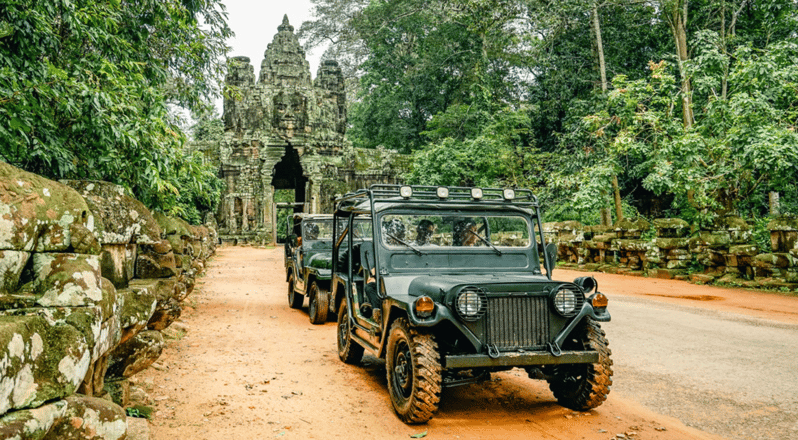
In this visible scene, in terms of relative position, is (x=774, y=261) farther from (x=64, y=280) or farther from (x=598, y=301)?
(x=64, y=280)

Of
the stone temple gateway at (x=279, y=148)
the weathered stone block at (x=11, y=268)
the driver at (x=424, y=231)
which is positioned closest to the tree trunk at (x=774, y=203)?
the driver at (x=424, y=231)

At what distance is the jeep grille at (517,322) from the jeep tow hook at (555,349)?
0.20 ft

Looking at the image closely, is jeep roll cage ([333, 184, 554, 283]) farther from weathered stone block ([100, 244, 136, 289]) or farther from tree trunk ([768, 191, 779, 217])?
tree trunk ([768, 191, 779, 217])

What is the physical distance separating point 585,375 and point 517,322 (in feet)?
2.60

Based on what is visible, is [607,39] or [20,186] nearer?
[20,186]

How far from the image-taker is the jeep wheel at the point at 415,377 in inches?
170

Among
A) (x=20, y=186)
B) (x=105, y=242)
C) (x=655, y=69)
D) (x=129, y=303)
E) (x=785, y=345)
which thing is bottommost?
(x=785, y=345)

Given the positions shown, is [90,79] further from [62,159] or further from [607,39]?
[607,39]

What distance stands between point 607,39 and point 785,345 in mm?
21634

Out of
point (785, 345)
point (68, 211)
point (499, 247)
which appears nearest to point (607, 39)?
point (785, 345)

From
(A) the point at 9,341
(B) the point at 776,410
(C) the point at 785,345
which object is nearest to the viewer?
(A) the point at 9,341

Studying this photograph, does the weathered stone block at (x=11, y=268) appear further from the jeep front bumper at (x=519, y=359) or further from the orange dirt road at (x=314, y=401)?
the jeep front bumper at (x=519, y=359)

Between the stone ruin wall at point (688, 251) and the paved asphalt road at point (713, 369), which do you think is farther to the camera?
the stone ruin wall at point (688, 251)

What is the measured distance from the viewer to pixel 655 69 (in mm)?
17031
